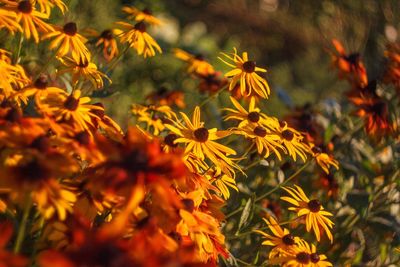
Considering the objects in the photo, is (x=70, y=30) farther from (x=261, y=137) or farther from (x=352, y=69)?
(x=352, y=69)

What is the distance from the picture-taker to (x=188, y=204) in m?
1.41

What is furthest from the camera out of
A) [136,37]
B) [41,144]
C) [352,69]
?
[352,69]

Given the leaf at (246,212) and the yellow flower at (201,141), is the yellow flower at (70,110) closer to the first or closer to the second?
the yellow flower at (201,141)

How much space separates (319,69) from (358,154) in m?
4.39

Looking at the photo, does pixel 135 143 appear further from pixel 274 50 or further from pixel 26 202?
pixel 274 50

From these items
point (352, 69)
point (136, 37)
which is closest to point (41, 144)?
point (136, 37)

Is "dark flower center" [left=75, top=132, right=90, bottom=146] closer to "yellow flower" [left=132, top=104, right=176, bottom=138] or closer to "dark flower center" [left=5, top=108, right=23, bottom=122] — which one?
"dark flower center" [left=5, top=108, right=23, bottom=122]

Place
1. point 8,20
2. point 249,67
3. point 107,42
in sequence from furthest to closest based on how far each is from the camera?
point 107,42 → point 249,67 → point 8,20

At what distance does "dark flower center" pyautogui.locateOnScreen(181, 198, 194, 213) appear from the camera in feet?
4.60

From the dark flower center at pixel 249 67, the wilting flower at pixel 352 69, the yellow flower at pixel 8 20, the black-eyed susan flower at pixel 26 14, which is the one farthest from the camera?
the wilting flower at pixel 352 69

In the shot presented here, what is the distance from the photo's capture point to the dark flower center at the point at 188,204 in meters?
1.40

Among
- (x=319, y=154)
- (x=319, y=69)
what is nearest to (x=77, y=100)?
(x=319, y=154)

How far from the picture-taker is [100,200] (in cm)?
135

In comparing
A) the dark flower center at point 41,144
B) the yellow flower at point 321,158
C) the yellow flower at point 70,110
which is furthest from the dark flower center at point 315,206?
the dark flower center at point 41,144
